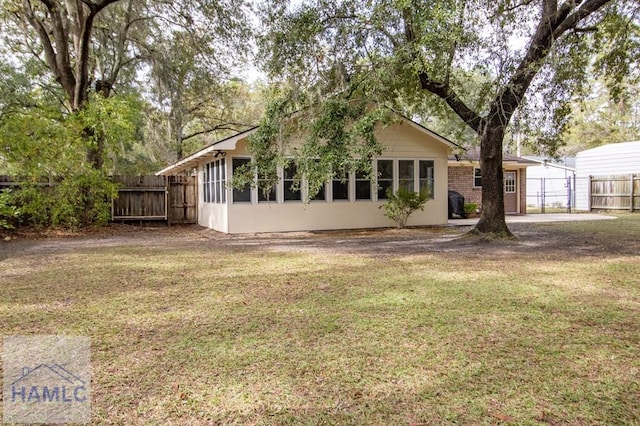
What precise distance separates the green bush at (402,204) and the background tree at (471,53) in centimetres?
278

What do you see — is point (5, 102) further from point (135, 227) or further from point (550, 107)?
point (550, 107)

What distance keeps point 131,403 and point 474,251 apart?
7630mm

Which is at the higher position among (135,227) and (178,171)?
(178,171)

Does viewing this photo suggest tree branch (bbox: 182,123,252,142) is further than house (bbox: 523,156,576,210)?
No

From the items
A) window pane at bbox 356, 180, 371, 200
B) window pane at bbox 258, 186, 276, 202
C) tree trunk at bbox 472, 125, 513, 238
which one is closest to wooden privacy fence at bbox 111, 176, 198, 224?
window pane at bbox 258, 186, 276, 202

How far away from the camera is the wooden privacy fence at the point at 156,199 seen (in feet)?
50.0

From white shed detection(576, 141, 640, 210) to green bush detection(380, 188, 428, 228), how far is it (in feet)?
45.5

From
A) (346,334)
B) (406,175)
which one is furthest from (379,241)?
(346,334)

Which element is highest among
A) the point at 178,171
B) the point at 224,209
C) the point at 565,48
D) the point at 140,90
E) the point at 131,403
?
the point at 140,90

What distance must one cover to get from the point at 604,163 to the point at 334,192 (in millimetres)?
16607

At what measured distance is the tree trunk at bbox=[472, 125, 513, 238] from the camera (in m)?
10.5

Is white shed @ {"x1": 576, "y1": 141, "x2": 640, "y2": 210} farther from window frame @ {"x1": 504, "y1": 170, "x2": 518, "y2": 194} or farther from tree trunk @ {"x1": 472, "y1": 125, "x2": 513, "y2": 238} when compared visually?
tree trunk @ {"x1": 472, "y1": 125, "x2": 513, "y2": 238}

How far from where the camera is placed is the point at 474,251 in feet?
29.3

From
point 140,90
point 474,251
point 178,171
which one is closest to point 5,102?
point 140,90
